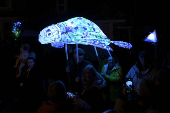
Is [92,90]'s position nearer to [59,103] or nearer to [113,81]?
[59,103]

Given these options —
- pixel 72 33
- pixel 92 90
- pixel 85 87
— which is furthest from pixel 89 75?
pixel 72 33

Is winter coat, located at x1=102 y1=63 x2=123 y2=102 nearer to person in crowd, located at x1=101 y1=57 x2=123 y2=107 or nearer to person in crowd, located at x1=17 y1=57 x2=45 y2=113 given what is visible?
person in crowd, located at x1=101 y1=57 x2=123 y2=107

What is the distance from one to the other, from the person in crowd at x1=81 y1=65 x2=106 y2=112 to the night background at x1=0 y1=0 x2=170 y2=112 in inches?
286

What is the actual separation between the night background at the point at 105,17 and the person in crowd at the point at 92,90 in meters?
7.26

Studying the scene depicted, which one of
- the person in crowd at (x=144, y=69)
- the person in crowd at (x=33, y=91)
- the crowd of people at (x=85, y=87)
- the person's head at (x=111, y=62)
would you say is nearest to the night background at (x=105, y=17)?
the crowd of people at (x=85, y=87)

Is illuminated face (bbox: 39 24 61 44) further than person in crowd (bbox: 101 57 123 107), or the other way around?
person in crowd (bbox: 101 57 123 107)

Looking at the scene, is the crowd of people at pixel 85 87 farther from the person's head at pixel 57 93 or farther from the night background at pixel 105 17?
the night background at pixel 105 17

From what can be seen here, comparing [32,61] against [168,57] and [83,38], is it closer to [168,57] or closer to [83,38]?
[83,38]

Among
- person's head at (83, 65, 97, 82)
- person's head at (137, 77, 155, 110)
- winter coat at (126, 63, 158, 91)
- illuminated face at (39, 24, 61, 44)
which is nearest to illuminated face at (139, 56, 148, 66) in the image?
winter coat at (126, 63, 158, 91)

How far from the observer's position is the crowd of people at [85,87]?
313cm

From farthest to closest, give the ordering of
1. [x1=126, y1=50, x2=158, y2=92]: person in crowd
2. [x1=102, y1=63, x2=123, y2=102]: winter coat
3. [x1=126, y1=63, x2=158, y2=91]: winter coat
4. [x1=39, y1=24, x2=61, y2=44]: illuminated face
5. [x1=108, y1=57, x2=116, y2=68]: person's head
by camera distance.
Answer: [x1=108, y1=57, x2=116, y2=68]: person's head, [x1=102, y1=63, x2=123, y2=102]: winter coat, [x1=126, y1=50, x2=158, y2=92]: person in crowd, [x1=126, y1=63, x2=158, y2=91]: winter coat, [x1=39, y1=24, x2=61, y2=44]: illuminated face

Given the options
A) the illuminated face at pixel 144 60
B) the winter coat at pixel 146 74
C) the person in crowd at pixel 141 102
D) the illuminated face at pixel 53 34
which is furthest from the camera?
the illuminated face at pixel 144 60

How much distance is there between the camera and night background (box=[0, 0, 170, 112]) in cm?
1247

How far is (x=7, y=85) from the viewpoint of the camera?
603 centimetres
